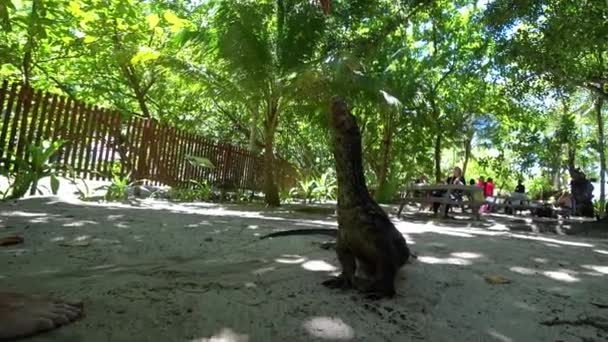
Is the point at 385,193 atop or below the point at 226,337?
atop

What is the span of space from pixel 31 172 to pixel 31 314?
591 cm

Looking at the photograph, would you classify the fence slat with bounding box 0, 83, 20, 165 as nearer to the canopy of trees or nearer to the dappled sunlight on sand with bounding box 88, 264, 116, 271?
the canopy of trees

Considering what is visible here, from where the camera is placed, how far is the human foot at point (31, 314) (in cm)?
187

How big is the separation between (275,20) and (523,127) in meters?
15.1

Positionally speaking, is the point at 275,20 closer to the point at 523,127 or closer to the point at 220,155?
the point at 220,155

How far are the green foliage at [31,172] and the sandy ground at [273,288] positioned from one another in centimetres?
267

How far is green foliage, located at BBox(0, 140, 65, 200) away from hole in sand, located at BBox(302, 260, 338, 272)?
212 inches

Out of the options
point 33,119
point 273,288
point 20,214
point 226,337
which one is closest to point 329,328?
point 226,337

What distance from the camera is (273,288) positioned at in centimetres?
275

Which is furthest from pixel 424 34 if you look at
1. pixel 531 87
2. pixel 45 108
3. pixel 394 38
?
pixel 45 108

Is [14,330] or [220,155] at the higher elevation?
[220,155]

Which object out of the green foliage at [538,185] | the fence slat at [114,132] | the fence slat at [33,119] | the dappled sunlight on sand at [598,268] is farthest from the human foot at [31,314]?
the green foliage at [538,185]

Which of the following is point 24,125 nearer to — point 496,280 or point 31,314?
point 31,314

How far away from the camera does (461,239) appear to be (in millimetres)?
5148
